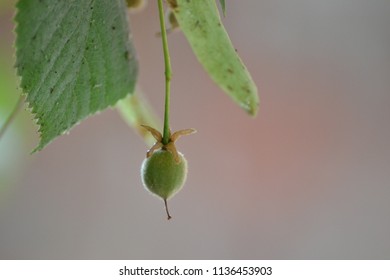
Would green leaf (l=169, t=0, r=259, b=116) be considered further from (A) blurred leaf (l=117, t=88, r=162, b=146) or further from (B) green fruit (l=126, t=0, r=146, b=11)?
(A) blurred leaf (l=117, t=88, r=162, b=146)

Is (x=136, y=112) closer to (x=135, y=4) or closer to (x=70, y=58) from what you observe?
(x=135, y=4)

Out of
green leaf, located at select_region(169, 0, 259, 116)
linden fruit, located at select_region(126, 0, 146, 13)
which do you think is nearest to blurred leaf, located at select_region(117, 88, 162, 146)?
linden fruit, located at select_region(126, 0, 146, 13)

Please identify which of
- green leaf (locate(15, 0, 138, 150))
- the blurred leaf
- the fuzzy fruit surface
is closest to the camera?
green leaf (locate(15, 0, 138, 150))

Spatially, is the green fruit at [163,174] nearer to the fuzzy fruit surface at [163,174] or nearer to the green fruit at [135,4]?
the fuzzy fruit surface at [163,174]

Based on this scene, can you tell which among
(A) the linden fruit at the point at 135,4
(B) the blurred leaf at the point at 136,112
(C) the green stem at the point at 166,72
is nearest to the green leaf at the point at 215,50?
(C) the green stem at the point at 166,72

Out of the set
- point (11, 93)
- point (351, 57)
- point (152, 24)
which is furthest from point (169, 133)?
point (351, 57)

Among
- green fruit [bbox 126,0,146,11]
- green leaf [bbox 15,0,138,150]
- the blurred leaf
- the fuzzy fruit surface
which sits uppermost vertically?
the blurred leaf

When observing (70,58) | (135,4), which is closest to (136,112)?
(135,4)

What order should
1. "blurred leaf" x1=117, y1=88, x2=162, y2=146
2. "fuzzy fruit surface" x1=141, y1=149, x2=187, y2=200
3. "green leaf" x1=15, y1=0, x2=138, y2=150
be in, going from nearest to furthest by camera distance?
1. "green leaf" x1=15, y1=0, x2=138, y2=150
2. "fuzzy fruit surface" x1=141, y1=149, x2=187, y2=200
3. "blurred leaf" x1=117, y1=88, x2=162, y2=146
